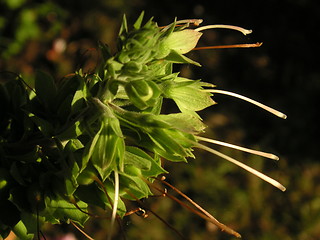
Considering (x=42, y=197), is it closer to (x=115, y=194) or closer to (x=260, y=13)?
(x=115, y=194)

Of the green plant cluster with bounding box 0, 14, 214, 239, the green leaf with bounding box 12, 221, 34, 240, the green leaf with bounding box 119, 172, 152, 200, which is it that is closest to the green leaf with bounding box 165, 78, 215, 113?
the green plant cluster with bounding box 0, 14, 214, 239

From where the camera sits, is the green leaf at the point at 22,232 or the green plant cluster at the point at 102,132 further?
the green leaf at the point at 22,232

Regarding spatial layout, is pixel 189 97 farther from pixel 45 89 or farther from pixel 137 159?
pixel 45 89

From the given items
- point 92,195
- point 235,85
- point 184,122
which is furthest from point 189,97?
point 235,85

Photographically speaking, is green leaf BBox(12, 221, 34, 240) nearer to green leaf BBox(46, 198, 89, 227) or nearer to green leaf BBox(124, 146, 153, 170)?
green leaf BBox(46, 198, 89, 227)

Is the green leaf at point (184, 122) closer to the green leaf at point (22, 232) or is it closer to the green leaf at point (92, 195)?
the green leaf at point (92, 195)

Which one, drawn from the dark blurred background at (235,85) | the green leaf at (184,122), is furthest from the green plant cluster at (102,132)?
the dark blurred background at (235,85)
